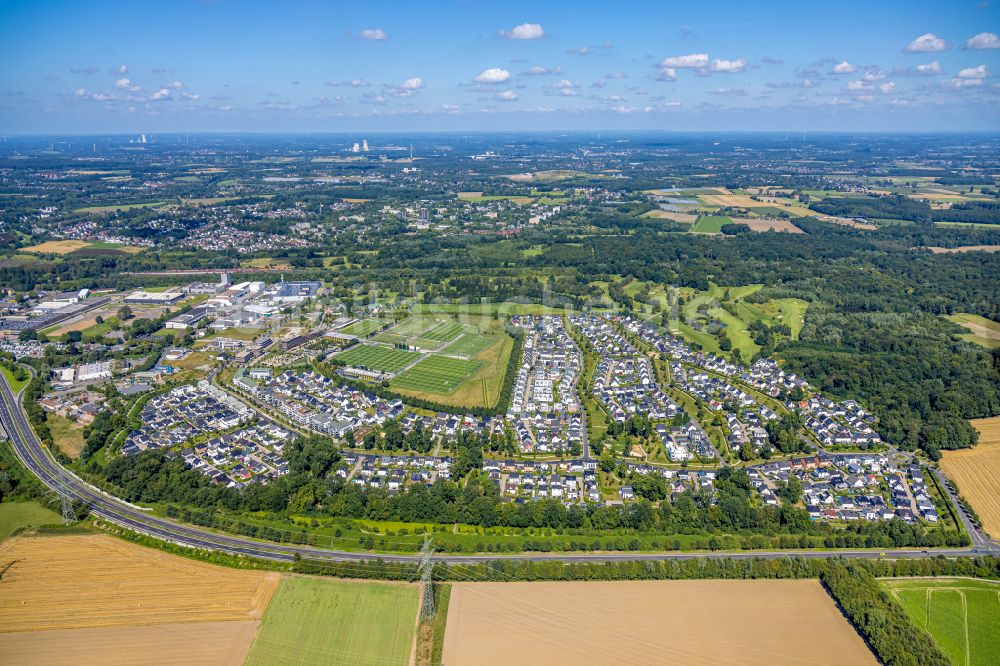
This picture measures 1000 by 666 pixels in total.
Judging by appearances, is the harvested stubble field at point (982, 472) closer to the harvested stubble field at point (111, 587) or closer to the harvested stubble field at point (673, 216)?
the harvested stubble field at point (111, 587)

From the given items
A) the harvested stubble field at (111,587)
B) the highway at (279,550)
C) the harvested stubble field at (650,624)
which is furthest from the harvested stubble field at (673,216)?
the harvested stubble field at (111,587)

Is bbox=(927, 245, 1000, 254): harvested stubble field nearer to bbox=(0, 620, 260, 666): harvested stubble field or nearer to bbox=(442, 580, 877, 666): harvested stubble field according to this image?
bbox=(442, 580, 877, 666): harvested stubble field

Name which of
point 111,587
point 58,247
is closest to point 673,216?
point 58,247

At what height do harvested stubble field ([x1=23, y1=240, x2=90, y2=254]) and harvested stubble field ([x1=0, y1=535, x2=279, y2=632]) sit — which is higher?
harvested stubble field ([x1=23, y1=240, x2=90, y2=254])

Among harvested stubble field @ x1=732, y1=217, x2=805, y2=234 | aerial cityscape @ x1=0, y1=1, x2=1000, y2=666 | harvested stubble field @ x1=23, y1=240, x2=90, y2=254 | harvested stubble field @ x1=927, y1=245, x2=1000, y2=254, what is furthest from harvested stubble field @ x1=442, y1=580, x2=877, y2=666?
harvested stubble field @ x1=23, y1=240, x2=90, y2=254

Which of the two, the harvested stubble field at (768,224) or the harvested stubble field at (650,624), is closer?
the harvested stubble field at (650,624)

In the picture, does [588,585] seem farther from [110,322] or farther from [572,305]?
[110,322]
